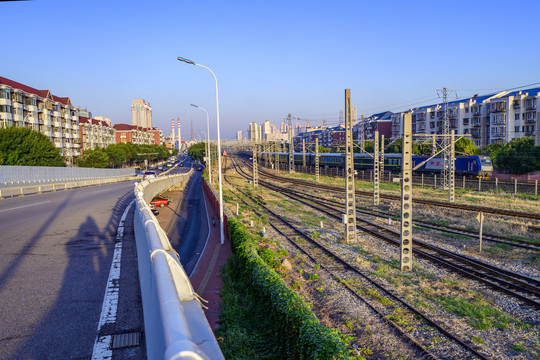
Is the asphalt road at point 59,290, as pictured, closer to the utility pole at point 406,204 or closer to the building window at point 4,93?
the utility pole at point 406,204

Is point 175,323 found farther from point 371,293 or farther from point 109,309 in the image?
point 371,293

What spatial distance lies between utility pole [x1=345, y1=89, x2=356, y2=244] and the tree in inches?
1621

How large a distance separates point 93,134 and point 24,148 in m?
54.7

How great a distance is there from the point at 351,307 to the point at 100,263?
6510 millimetres

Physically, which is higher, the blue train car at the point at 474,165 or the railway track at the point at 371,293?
the blue train car at the point at 474,165

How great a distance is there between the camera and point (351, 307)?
10781 millimetres

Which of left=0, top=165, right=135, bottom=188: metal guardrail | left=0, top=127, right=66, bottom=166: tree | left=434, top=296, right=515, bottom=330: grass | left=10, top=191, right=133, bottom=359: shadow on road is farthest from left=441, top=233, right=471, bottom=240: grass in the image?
left=0, top=127, right=66, bottom=166: tree

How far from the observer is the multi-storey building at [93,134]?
94125mm

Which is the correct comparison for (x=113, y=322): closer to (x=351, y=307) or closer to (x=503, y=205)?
(x=351, y=307)

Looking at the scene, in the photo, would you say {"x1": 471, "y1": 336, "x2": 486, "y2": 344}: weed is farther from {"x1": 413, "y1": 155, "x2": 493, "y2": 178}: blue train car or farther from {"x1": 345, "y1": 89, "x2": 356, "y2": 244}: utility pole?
{"x1": 413, "y1": 155, "x2": 493, "y2": 178}: blue train car

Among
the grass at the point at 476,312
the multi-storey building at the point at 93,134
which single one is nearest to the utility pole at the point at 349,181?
the grass at the point at 476,312

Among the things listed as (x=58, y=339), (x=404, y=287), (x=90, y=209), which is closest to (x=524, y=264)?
(x=404, y=287)

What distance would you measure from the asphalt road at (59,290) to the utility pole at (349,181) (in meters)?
9.48

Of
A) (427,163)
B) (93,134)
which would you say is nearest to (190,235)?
(427,163)
